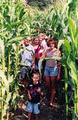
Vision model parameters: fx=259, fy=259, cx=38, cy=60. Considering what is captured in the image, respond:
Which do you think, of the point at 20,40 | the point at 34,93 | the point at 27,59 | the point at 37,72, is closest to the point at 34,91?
the point at 34,93

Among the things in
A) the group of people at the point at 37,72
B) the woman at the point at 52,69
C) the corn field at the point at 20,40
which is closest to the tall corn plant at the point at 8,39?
the corn field at the point at 20,40

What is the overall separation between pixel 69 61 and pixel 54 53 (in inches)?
56.2

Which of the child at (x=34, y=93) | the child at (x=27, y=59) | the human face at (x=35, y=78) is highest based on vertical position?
the child at (x=27, y=59)

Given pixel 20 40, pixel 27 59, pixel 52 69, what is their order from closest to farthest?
pixel 20 40 → pixel 52 69 → pixel 27 59

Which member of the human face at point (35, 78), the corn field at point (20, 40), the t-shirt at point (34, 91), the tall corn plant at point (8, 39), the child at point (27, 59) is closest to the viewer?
the corn field at point (20, 40)

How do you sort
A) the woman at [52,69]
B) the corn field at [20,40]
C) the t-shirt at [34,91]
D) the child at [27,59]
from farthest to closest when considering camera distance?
1. the child at [27,59]
2. the woman at [52,69]
3. the t-shirt at [34,91]
4. the corn field at [20,40]

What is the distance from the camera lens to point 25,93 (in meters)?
5.34

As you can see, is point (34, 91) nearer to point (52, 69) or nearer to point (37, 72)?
point (37, 72)

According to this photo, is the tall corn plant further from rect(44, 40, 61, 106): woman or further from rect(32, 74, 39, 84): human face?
rect(44, 40, 61, 106): woman

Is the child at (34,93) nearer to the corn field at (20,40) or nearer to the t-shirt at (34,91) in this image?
the t-shirt at (34,91)

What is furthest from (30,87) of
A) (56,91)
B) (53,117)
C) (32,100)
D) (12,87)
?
(56,91)

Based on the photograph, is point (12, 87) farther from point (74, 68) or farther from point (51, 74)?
point (74, 68)

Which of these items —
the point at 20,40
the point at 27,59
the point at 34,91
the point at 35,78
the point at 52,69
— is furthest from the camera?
the point at 27,59

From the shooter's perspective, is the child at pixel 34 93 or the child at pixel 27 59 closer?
the child at pixel 34 93
